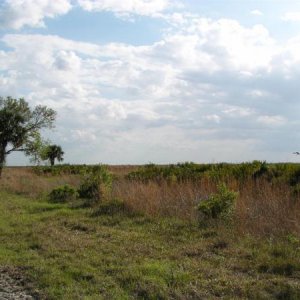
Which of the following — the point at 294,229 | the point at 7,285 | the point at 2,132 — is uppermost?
the point at 2,132

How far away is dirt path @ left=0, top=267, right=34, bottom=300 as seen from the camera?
6.11 metres

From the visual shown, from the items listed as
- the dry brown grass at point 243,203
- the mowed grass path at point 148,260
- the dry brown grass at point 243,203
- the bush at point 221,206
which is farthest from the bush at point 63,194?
the bush at point 221,206

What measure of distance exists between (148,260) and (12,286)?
2.28 meters

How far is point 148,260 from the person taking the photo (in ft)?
25.4

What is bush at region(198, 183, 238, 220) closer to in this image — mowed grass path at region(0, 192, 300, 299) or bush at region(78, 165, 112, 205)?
mowed grass path at region(0, 192, 300, 299)

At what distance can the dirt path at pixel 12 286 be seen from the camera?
611cm

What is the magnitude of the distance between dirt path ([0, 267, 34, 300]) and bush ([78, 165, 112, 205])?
8.89 metres

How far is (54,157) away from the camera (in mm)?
62156

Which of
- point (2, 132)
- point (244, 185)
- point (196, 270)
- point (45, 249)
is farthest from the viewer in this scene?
point (2, 132)

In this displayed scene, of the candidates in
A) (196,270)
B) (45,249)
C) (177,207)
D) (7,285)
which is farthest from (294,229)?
(7,285)

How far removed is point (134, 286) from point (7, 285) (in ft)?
6.21

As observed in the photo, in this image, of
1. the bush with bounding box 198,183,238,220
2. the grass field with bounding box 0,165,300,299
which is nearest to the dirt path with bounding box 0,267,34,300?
the grass field with bounding box 0,165,300,299

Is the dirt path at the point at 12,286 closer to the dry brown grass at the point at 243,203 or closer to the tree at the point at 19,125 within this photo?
the dry brown grass at the point at 243,203

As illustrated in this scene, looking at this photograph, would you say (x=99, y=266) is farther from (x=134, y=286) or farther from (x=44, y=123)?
(x=44, y=123)
